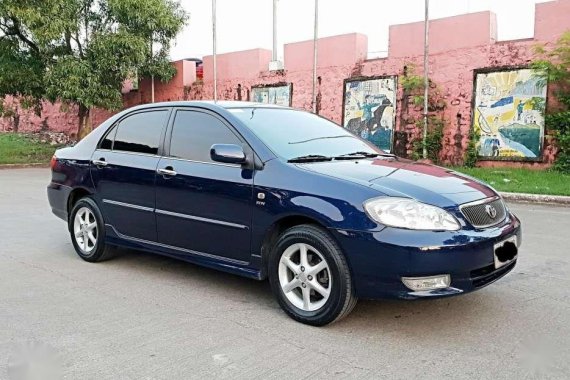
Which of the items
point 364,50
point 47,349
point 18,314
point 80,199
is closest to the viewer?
point 47,349

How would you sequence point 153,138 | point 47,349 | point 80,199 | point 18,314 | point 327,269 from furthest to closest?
point 80,199 → point 153,138 → point 18,314 → point 327,269 → point 47,349

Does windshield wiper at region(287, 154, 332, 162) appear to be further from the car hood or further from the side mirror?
the side mirror

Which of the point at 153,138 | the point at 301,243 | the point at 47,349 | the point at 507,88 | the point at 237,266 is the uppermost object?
the point at 507,88

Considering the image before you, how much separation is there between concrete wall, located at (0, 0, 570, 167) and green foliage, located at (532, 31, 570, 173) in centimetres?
36

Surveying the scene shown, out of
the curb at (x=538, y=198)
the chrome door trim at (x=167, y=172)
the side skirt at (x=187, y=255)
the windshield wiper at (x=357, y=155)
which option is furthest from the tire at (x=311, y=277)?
the curb at (x=538, y=198)

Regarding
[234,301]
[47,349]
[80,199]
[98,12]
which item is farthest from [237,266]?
[98,12]

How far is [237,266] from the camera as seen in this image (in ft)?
14.1

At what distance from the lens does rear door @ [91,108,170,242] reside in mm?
4953

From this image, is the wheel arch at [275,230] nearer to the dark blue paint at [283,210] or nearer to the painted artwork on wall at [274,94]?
the dark blue paint at [283,210]

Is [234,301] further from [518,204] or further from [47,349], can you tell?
[518,204]

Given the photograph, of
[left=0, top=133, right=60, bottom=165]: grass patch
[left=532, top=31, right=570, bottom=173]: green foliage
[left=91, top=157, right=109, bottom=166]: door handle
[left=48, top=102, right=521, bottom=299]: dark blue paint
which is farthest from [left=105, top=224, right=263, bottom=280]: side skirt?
[left=0, top=133, right=60, bottom=165]: grass patch

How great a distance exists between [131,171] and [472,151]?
11744 mm

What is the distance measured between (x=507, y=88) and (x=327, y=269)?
40.1 feet

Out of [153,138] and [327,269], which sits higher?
[153,138]
